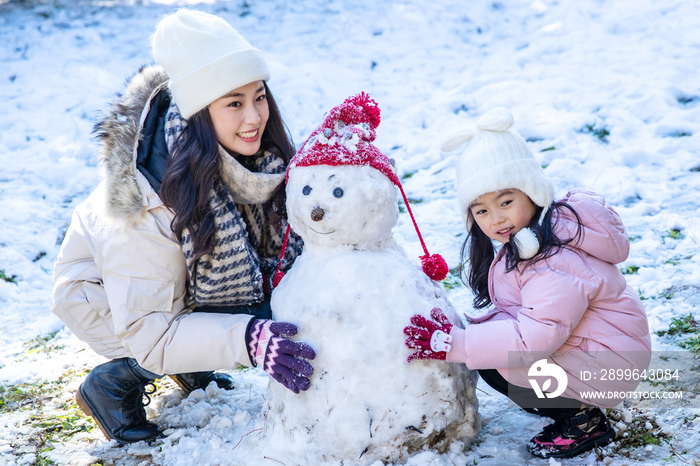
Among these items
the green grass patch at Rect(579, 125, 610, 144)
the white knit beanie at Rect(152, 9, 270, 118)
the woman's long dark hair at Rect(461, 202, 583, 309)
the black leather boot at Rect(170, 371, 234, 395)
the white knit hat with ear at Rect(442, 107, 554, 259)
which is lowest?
the black leather boot at Rect(170, 371, 234, 395)

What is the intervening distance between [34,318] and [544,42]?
577 cm

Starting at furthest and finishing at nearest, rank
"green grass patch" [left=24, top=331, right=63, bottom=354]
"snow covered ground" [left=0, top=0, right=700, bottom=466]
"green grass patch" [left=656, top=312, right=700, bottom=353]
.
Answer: "green grass patch" [left=24, top=331, right=63, bottom=354] → "green grass patch" [left=656, top=312, right=700, bottom=353] → "snow covered ground" [left=0, top=0, right=700, bottom=466]

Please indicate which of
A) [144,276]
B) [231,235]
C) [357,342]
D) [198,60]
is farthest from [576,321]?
[198,60]

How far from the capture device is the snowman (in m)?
1.99

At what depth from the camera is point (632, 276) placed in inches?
126

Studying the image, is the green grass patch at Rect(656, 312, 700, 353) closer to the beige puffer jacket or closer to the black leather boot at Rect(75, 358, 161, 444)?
the beige puffer jacket

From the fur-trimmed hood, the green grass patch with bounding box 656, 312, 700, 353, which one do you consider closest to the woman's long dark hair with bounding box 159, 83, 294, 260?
the fur-trimmed hood

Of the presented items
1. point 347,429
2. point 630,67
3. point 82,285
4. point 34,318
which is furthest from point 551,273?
point 630,67

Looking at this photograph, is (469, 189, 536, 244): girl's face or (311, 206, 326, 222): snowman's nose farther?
(469, 189, 536, 244): girl's face

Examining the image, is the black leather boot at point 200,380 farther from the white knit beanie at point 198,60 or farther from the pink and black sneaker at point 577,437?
the pink and black sneaker at point 577,437

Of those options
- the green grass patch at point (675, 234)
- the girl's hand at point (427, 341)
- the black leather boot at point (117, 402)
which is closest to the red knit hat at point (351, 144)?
the girl's hand at point (427, 341)

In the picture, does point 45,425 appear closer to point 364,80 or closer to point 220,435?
point 220,435

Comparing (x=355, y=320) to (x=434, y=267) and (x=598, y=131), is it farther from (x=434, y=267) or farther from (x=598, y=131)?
(x=598, y=131)

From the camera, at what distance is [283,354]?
205cm
